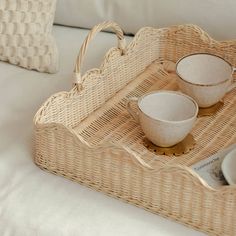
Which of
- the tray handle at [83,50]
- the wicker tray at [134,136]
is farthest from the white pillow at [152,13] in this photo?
the tray handle at [83,50]

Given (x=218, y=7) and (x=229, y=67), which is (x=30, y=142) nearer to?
(x=229, y=67)

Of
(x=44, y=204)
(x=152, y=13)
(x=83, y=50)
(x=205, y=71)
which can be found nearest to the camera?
(x=44, y=204)

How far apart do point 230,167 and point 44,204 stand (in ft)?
0.99

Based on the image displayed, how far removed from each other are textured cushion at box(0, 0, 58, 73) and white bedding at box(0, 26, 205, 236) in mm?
142

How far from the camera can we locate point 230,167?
926mm

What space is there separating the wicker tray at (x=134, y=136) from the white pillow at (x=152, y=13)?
0.06 metres

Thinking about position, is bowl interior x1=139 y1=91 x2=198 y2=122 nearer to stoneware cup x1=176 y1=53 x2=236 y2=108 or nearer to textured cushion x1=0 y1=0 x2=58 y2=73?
stoneware cup x1=176 y1=53 x2=236 y2=108

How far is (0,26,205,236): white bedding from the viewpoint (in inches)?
33.8

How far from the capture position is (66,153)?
3.09ft

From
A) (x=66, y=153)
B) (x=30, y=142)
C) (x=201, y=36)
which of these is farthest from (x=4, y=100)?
(x=201, y=36)

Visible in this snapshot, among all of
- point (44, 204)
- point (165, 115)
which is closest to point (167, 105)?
point (165, 115)

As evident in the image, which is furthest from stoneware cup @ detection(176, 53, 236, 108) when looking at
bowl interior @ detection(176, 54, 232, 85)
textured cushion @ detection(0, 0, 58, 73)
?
textured cushion @ detection(0, 0, 58, 73)

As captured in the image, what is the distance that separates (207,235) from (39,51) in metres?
0.58

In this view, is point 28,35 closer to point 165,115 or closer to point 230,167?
point 165,115
